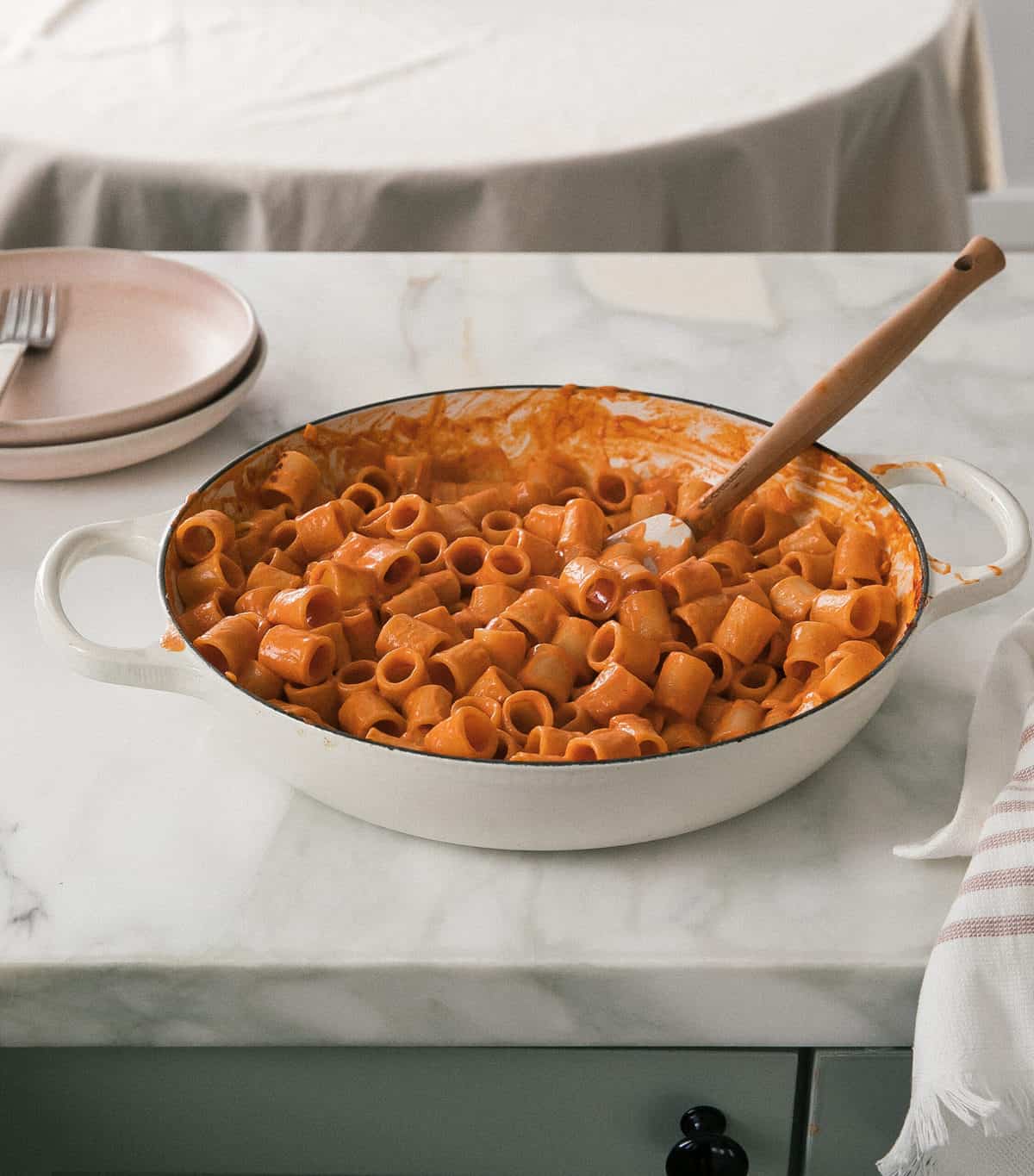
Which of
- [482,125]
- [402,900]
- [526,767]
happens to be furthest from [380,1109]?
[482,125]

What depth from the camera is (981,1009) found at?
63cm

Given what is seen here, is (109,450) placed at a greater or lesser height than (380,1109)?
greater

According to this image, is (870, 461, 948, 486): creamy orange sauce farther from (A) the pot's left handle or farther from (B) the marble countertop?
(A) the pot's left handle

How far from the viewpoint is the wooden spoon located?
882 mm

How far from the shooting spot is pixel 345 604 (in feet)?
2.72

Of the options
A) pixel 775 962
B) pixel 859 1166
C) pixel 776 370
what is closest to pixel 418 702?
pixel 775 962

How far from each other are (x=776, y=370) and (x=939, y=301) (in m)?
0.37

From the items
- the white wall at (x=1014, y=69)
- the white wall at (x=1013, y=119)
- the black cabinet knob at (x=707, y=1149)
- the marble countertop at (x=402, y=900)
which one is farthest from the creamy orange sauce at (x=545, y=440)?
the white wall at (x=1014, y=69)

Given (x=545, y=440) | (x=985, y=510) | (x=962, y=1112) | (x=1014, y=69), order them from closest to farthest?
(x=962, y=1112) < (x=985, y=510) < (x=545, y=440) < (x=1014, y=69)

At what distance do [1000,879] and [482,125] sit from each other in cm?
148

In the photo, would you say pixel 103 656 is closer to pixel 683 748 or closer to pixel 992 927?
pixel 683 748

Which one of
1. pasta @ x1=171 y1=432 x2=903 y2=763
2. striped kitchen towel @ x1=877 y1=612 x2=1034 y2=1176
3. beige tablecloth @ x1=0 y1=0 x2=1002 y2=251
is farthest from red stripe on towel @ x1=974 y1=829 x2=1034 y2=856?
beige tablecloth @ x1=0 y1=0 x2=1002 y2=251

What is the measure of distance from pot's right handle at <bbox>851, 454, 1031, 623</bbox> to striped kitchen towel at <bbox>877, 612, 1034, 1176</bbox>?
0.30ft

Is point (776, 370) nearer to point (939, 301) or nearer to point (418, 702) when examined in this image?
point (939, 301)
